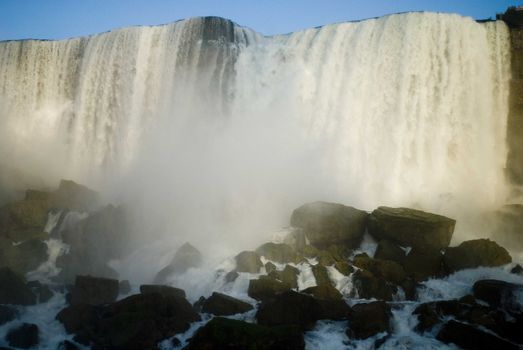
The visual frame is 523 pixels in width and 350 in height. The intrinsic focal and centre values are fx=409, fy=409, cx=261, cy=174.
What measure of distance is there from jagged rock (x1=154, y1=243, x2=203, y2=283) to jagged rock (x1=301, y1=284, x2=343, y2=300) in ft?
16.3

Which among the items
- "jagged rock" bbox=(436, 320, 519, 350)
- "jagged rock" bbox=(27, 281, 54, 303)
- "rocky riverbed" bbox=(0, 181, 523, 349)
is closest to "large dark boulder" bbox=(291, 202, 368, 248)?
"rocky riverbed" bbox=(0, 181, 523, 349)

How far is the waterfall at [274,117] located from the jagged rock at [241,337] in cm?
982

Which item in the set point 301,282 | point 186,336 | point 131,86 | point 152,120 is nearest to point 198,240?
point 301,282

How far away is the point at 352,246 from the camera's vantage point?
15.4 m

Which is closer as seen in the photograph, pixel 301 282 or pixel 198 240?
pixel 301 282

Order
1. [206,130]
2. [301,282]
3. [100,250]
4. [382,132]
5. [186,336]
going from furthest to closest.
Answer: [206,130] → [382,132] → [100,250] → [301,282] → [186,336]

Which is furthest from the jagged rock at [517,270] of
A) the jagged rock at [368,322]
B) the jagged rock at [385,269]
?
the jagged rock at [368,322]

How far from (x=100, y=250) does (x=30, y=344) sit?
6.99 meters

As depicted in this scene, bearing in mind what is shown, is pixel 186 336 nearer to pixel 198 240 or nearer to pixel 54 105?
pixel 198 240

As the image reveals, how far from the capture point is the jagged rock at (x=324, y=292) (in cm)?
1188

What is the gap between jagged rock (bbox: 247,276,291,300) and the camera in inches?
489

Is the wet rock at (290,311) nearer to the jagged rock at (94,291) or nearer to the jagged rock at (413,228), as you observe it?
the jagged rock at (94,291)

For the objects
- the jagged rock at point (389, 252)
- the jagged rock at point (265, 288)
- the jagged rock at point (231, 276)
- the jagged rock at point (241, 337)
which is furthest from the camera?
the jagged rock at point (389, 252)

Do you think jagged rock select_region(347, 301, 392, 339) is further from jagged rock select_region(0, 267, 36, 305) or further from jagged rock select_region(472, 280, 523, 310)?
jagged rock select_region(0, 267, 36, 305)
